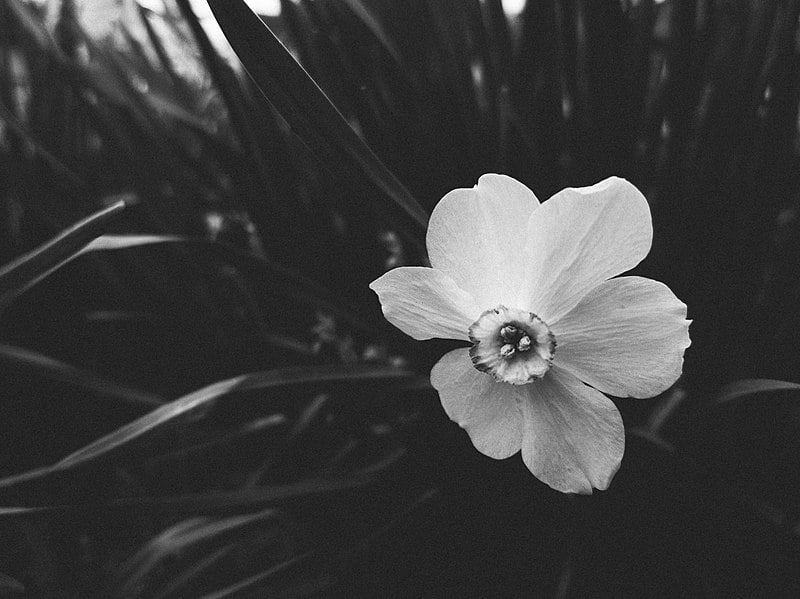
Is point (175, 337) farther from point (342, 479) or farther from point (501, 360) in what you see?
point (501, 360)

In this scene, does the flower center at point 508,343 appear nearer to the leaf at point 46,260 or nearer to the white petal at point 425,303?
the white petal at point 425,303

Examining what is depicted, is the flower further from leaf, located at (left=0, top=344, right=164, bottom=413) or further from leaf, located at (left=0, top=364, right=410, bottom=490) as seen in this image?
leaf, located at (left=0, top=344, right=164, bottom=413)

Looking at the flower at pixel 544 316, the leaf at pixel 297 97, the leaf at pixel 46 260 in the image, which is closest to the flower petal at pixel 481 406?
the flower at pixel 544 316

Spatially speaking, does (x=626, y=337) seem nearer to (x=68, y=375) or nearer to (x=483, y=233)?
(x=483, y=233)

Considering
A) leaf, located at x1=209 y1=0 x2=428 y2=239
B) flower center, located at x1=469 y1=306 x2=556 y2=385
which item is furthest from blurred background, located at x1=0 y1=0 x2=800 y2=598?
flower center, located at x1=469 y1=306 x2=556 y2=385

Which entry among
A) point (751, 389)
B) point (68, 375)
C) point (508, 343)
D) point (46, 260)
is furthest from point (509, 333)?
point (68, 375)

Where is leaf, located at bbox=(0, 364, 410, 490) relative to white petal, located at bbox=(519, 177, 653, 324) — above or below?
below
